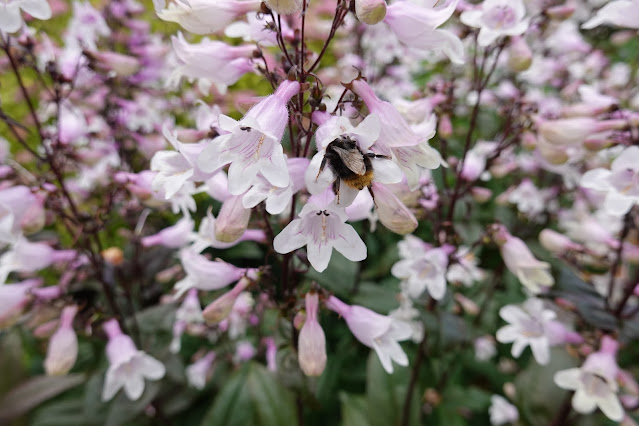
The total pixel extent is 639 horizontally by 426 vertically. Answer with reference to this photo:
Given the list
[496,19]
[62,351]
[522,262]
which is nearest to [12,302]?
[62,351]

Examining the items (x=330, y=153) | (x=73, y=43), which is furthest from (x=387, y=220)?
(x=73, y=43)

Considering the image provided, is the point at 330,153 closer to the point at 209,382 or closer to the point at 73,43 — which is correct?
the point at 209,382

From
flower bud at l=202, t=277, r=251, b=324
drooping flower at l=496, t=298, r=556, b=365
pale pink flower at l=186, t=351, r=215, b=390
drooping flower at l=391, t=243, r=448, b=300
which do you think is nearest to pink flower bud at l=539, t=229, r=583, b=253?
drooping flower at l=496, t=298, r=556, b=365

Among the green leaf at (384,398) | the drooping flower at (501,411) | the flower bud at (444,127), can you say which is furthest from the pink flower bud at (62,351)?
the drooping flower at (501,411)

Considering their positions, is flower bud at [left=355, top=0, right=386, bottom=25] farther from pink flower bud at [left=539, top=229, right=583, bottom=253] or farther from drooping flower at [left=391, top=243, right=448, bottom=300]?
pink flower bud at [left=539, top=229, right=583, bottom=253]

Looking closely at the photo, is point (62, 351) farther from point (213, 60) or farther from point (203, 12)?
point (203, 12)

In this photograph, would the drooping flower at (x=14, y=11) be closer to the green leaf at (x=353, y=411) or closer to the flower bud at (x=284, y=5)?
the flower bud at (x=284, y=5)
